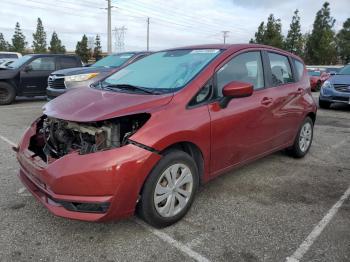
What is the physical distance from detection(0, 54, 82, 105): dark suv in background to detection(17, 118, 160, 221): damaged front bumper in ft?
31.8

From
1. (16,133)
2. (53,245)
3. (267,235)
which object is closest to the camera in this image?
(53,245)

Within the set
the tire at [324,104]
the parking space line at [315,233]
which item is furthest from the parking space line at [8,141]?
the tire at [324,104]

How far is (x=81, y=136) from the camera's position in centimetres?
329

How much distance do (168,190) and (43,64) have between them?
10413mm

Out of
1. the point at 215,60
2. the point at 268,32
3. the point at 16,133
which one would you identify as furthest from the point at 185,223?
the point at 268,32

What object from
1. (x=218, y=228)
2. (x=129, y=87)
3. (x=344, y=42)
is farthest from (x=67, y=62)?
(x=344, y=42)

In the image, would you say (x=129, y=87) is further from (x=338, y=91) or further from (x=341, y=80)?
(x=341, y=80)

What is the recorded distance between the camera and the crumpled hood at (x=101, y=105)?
310cm

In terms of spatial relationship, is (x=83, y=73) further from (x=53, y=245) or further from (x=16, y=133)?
(x=53, y=245)

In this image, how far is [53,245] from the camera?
9.96 feet

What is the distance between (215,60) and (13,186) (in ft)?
8.78

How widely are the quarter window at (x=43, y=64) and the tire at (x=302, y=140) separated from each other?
9.36 m

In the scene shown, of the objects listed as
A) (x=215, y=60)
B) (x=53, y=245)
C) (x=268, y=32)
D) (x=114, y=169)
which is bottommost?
(x=53, y=245)

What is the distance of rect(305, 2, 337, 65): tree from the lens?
41406 millimetres
